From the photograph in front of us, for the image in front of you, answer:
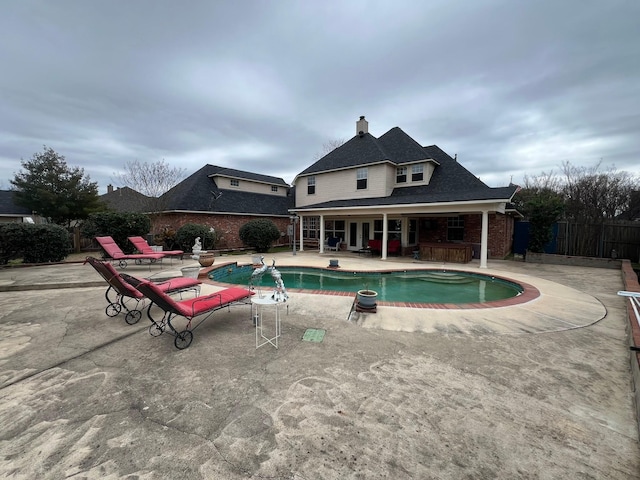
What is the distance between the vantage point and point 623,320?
5.39 m

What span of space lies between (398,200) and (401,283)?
5573 millimetres

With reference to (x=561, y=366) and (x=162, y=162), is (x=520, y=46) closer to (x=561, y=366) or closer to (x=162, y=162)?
(x=561, y=366)

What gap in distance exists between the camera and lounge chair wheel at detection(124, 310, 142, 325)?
16.7ft

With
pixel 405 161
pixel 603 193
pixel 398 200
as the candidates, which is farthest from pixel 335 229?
pixel 603 193

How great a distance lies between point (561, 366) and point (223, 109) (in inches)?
686

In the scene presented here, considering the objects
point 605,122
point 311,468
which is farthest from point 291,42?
point 605,122

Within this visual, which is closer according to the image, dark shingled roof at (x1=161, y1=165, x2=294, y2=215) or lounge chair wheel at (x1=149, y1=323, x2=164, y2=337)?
lounge chair wheel at (x1=149, y1=323, x2=164, y2=337)

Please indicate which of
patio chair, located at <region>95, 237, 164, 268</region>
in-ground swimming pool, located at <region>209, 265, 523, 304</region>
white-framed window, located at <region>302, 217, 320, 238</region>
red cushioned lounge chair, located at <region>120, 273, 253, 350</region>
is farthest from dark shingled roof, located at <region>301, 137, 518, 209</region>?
red cushioned lounge chair, located at <region>120, 273, 253, 350</region>

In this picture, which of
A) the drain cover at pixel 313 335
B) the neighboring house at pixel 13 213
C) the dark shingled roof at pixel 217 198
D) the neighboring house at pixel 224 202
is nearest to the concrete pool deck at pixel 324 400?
the drain cover at pixel 313 335

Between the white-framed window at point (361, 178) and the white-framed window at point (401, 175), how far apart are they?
6.91ft

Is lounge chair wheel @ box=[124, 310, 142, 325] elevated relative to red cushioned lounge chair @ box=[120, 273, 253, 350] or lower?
lower

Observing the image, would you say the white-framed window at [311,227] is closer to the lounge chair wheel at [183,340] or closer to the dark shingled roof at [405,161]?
the dark shingled roof at [405,161]

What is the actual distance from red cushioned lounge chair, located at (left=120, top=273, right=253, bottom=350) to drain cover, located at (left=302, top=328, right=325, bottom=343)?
150 cm

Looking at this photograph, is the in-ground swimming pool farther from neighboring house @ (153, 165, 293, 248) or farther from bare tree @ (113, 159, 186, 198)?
bare tree @ (113, 159, 186, 198)
